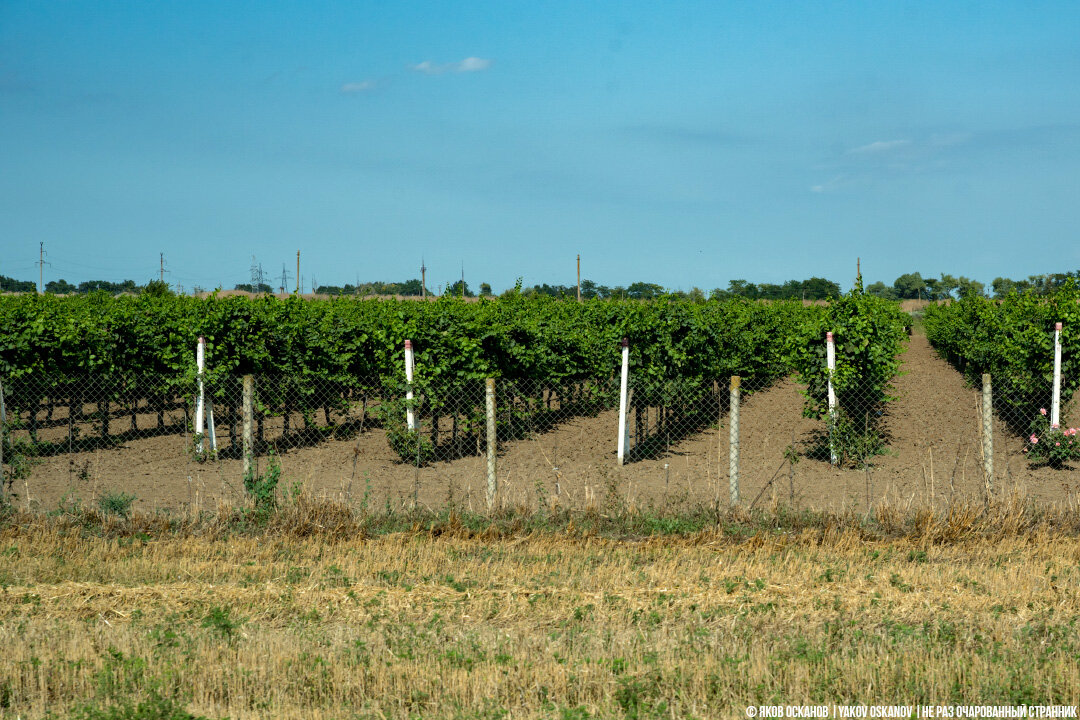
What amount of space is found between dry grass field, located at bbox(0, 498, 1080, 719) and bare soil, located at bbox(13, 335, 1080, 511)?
0.50 m

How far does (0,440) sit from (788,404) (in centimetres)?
1345

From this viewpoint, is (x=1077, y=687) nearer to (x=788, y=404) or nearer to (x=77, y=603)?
(x=77, y=603)

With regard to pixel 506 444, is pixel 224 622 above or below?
below

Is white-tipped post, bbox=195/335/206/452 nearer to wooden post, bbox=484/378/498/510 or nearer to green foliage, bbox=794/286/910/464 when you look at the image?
wooden post, bbox=484/378/498/510

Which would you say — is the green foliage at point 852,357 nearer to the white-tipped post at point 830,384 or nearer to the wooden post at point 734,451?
the white-tipped post at point 830,384

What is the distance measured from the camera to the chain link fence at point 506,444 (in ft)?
33.9

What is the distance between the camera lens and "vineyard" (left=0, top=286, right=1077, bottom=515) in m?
12.4

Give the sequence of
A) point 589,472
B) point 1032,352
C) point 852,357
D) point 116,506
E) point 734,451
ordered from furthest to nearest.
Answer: point 1032,352, point 852,357, point 589,472, point 734,451, point 116,506

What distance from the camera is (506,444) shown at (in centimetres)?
1362

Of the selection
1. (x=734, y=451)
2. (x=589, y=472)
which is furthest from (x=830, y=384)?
(x=734, y=451)

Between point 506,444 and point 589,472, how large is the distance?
271 centimetres

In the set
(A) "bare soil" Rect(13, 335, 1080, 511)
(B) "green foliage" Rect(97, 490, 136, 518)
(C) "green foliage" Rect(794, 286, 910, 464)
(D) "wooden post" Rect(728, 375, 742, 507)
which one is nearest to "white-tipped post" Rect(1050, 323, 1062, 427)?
(A) "bare soil" Rect(13, 335, 1080, 511)

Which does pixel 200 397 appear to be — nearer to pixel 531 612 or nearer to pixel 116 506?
pixel 116 506

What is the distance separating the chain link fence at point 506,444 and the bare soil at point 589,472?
5cm
